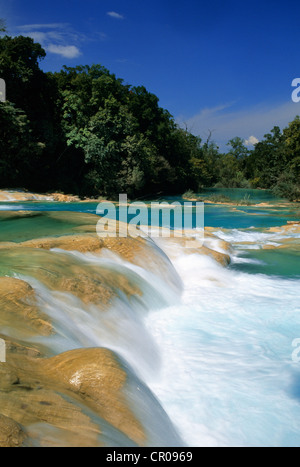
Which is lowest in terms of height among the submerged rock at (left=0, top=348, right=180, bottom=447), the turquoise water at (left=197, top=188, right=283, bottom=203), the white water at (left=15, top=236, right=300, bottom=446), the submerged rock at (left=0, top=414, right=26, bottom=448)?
the white water at (left=15, top=236, right=300, bottom=446)

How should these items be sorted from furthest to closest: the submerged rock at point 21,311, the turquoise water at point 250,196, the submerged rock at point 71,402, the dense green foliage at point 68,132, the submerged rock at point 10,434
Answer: the turquoise water at point 250,196, the dense green foliage at point 68,132, the submerged rock at point 21,311, the submerged rock at point 71,402, the submerged rock at point 10,434

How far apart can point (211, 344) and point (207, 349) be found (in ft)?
0.50

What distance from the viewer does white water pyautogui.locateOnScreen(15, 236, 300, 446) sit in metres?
2.99

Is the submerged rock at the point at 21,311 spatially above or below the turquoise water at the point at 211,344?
above

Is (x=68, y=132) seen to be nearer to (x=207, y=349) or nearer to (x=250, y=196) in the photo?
(x=250, y=196)

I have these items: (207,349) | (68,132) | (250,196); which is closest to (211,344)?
(207,349)

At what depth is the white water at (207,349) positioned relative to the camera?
2.99 metres

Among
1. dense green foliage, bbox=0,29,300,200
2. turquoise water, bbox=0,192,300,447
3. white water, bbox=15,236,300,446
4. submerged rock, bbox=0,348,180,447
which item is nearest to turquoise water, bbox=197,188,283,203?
dense green foliage, bbox=0,29,300,200

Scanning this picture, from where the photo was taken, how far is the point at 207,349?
13.9 ft

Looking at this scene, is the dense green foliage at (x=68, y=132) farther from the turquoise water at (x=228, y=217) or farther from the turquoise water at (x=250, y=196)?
the turquoise water at (x=228, y=217)

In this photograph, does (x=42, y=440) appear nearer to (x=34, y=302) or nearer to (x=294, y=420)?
(x=34, y=302)

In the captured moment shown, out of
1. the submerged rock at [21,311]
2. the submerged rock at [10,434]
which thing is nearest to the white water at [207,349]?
the submerged rock at [21,311]

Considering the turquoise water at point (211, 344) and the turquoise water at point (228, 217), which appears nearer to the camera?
the turquoise water at point (211, 344)

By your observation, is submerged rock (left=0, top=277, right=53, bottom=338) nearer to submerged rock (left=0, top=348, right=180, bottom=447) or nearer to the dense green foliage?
submerged rock (left=0, top=348, right=180, bottom=447)
